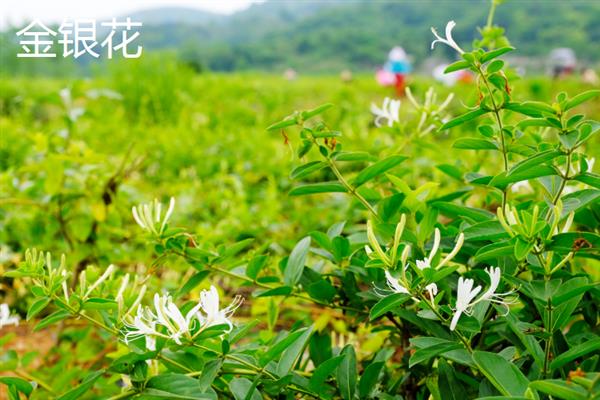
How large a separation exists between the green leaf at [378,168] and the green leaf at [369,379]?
0.22m

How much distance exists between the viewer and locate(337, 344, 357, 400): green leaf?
80 centimetres

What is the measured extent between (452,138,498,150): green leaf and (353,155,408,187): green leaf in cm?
9

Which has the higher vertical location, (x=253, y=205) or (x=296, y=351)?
(x=296, y=351)

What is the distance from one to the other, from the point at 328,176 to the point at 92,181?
46.3 inches

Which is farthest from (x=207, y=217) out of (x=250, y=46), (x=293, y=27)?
(x=293, y=27)

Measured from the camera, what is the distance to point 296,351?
2.45 feet

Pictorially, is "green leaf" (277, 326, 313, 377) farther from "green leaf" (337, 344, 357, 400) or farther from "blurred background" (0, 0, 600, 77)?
"blurred background" (0, 0, 600, 77)

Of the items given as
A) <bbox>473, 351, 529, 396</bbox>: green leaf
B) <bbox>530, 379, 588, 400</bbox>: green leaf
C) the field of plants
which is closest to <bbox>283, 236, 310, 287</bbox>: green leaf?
the field of plants

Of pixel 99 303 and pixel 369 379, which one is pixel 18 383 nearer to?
pixel 99 303

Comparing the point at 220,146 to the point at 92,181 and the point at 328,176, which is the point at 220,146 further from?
the point at 92,181

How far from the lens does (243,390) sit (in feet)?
2.40

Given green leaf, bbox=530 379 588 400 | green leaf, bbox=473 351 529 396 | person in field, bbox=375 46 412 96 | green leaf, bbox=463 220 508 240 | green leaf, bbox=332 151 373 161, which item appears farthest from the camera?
person in field, bbox=375 46 412 96

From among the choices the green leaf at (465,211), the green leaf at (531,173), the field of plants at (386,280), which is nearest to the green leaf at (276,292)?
the field of plants at (386,280)

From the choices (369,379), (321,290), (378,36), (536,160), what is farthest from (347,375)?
(378,36)
